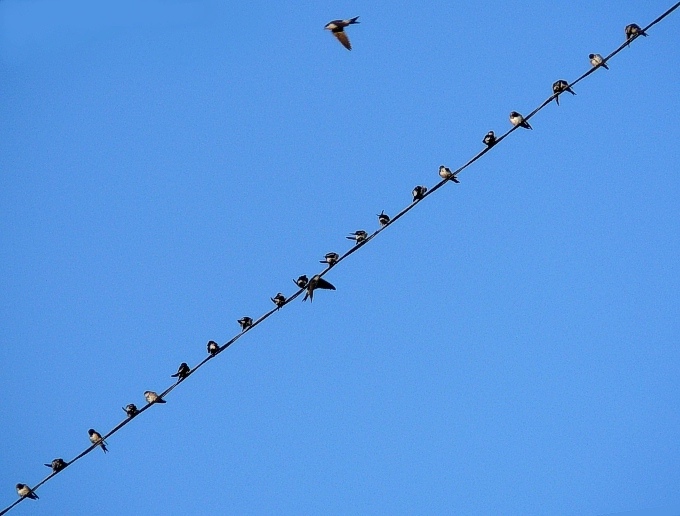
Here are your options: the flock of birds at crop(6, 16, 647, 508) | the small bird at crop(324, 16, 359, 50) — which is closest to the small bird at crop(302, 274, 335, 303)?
the flock of birds at crop(6, 16, 647, 508)

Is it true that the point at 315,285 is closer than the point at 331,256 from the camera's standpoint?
Yes

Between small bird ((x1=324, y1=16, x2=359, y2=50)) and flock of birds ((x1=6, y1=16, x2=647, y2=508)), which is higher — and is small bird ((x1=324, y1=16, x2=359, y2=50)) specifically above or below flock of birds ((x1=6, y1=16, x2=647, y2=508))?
above

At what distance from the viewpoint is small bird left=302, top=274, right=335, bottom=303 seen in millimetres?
9344

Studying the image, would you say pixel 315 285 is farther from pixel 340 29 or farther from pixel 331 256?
pixel 340 29

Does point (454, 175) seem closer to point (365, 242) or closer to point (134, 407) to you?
point (365, 242)

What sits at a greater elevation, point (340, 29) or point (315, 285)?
point (340, 29)

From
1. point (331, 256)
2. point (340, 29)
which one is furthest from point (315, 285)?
point (340, 29)

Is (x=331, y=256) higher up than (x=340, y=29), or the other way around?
(x=340, y=29)

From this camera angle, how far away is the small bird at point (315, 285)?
934cm

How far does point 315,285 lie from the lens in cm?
953

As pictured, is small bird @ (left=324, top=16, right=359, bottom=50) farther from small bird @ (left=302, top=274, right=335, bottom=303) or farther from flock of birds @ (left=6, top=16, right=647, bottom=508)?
small bird @ (left=302, top=274, right=335, bottom=303)

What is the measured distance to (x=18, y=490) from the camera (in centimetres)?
1475

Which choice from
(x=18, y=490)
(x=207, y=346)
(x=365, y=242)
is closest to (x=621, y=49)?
(x=365, y=242)

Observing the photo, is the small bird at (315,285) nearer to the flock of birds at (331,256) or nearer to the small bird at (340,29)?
the flock of birds at (331,256)
